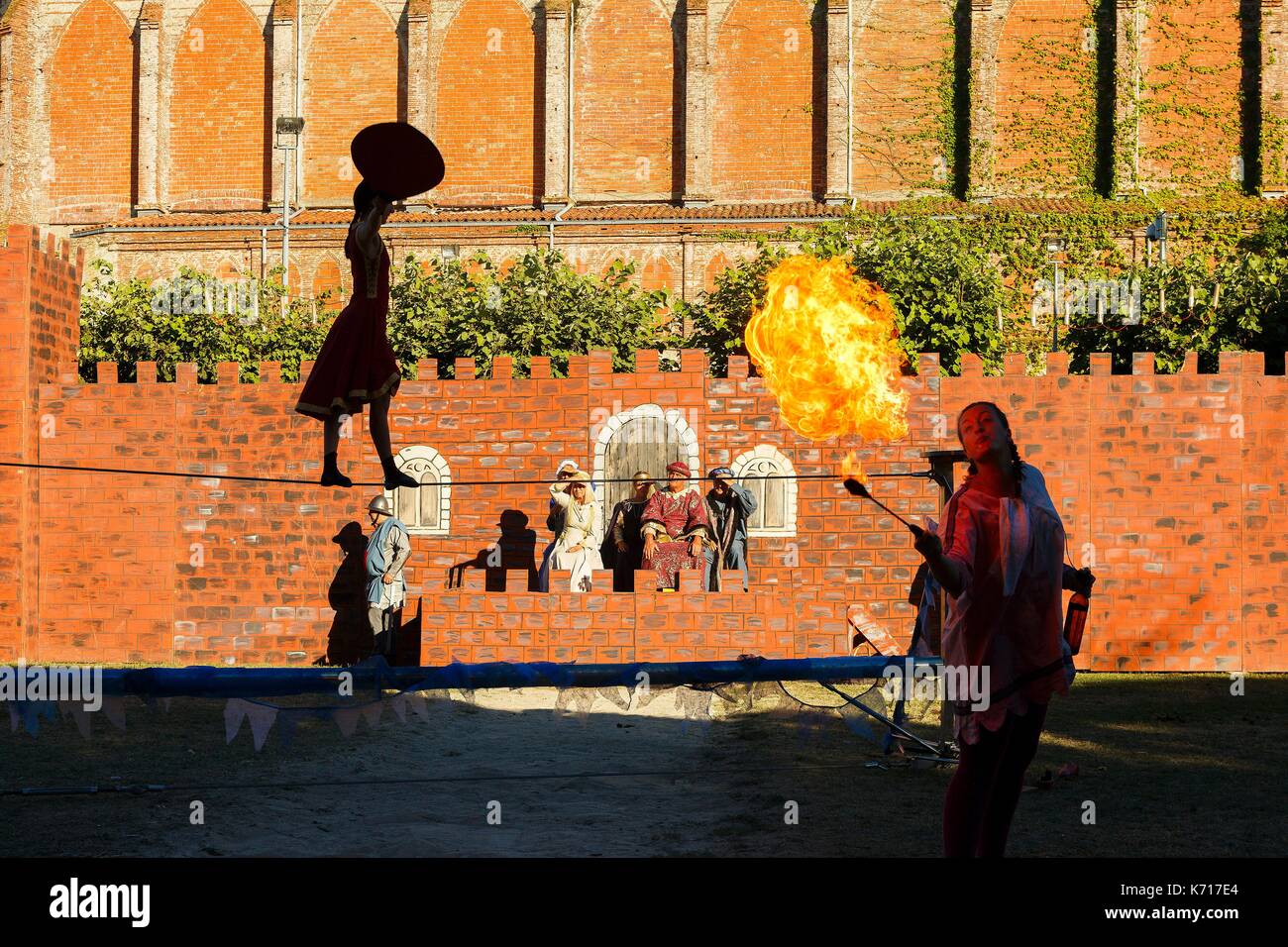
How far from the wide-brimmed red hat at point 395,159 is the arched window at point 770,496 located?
435 inches

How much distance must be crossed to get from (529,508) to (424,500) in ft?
4.21

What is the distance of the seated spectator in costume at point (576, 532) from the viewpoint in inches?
668

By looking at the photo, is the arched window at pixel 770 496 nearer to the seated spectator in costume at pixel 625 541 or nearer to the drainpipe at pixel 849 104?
the seated spectator in costume at pixel 625 541

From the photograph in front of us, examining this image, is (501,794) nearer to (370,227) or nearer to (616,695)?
(616,695)

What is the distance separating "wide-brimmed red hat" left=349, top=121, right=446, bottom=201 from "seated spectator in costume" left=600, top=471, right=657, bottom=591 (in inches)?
406

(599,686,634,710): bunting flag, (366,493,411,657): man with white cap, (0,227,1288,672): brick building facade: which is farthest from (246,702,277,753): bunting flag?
(366,493,411,657): man with white cap

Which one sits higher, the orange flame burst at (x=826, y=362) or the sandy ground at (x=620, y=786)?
the orange flame burst at (x=826, y=362)

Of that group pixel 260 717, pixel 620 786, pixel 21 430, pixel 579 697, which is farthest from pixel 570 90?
pixel 260 717

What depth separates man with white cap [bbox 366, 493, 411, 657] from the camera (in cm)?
1717

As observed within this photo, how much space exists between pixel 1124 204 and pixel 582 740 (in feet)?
86.3

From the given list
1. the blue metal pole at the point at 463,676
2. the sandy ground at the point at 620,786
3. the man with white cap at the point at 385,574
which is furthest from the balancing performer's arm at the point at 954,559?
the man with white cap at the point at 385,574

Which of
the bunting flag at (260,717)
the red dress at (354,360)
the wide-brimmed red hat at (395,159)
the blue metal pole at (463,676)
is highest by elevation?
the wide-brimmed red hat at (395,159)

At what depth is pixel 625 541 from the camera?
57.5ft
